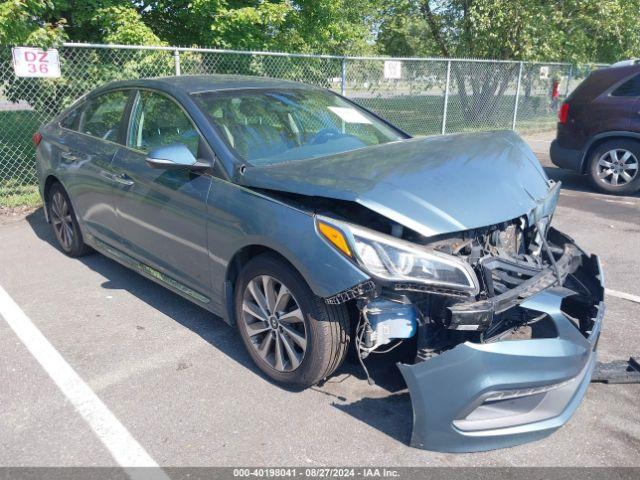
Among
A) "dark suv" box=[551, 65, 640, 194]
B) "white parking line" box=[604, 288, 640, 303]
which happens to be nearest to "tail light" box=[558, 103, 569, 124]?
"dark suv" box=[551, 65, 640, 194]

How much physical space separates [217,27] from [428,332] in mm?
7335

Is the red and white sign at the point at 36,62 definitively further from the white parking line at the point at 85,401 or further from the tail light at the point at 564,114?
the tail light at the point at 564,114

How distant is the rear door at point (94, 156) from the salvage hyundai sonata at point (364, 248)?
105 millimetres

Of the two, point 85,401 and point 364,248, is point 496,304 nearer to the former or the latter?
point 364,248

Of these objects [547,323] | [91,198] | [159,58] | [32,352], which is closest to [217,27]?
[159,58]

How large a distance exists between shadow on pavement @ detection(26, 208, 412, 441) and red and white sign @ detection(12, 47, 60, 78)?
339 cm

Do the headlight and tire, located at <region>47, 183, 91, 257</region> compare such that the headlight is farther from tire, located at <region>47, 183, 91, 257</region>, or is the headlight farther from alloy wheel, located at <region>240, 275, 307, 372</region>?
tire, located at <region>47, 183, 91, 257</region>

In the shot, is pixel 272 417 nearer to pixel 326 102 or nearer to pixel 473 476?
pixel 473 476

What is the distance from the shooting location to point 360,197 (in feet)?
8.77

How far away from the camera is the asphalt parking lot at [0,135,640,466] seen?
2623mm

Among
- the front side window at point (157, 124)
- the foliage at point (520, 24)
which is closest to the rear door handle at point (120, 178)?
the front side window at point (157, 124)

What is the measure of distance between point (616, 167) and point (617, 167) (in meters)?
0.01

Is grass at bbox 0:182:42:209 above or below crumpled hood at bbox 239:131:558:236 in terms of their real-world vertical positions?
below

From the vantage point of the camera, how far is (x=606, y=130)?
7688 millimetres
